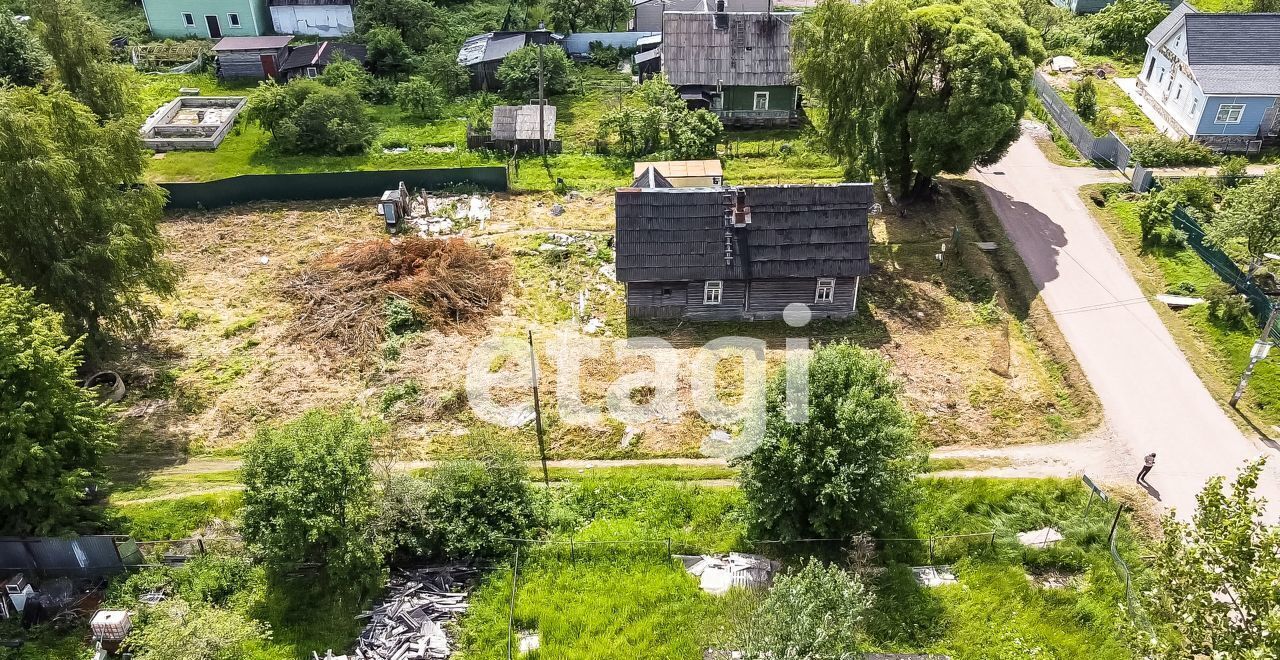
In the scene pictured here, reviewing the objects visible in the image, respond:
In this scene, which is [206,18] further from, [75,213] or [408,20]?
[75,213]

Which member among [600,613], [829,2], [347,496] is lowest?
[600,613]

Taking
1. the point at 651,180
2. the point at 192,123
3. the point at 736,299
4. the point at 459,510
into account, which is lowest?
the point at 459,510

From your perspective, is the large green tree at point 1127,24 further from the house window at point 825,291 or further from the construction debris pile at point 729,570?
the construction debris pile at point 729,570

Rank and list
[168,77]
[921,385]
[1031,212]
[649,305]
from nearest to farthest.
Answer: [921,385]
[649,305]
[1031,212]
[168,77]

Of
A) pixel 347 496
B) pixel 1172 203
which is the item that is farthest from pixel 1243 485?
pixel 1172 203

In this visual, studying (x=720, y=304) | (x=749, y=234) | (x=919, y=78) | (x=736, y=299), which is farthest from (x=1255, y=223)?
(x=720, y=304)

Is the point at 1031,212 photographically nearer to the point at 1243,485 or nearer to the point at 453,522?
the point at 1243,485
